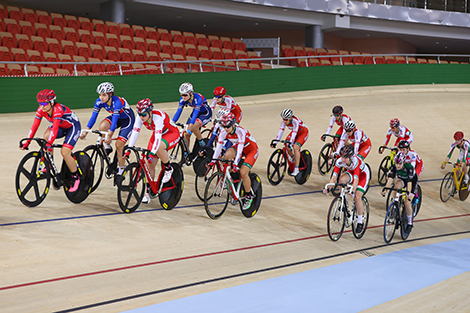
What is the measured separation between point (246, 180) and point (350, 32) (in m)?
18.9

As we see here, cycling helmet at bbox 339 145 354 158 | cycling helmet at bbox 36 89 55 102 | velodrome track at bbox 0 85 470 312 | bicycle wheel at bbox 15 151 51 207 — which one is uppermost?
cycling helmet at bbox 36 89 55 102

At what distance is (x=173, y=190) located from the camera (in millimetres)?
6613

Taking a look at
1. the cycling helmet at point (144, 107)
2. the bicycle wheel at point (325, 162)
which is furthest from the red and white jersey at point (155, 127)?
the bicycle wheel at point (325, 162)

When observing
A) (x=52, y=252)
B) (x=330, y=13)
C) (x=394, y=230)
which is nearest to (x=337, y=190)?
(x=394, y=230)

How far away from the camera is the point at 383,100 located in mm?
16438

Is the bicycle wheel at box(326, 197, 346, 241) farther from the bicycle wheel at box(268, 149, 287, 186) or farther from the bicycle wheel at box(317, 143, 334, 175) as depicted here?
the bicycle wheel at box(317, 143, 334, 175)

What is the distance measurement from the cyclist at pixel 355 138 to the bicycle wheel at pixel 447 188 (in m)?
1.77

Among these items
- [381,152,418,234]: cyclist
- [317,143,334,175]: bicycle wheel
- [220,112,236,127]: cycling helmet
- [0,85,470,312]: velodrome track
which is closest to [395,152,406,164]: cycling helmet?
[381,152,418,234]: cyclist

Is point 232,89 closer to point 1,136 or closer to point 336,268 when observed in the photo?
point 1,136

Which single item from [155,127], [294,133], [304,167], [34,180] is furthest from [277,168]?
[34,180]

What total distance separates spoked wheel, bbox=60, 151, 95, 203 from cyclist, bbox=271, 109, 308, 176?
3180 mm

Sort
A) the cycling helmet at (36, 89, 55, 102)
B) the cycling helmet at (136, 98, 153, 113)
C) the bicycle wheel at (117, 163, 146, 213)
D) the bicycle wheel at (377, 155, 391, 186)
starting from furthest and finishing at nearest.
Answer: the bicycle wheel at (377, 155, 391, 186), the bicycle wheel at (117, 163, 146, 213), the cycling helmet at (136, 98, 153, 113), the cycling helmet at (36, 89, 55, 102)

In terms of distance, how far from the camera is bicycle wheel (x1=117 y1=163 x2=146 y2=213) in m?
6.04

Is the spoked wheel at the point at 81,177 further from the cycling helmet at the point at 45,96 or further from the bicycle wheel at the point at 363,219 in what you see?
the bicycle wheel at the point at 363,219
